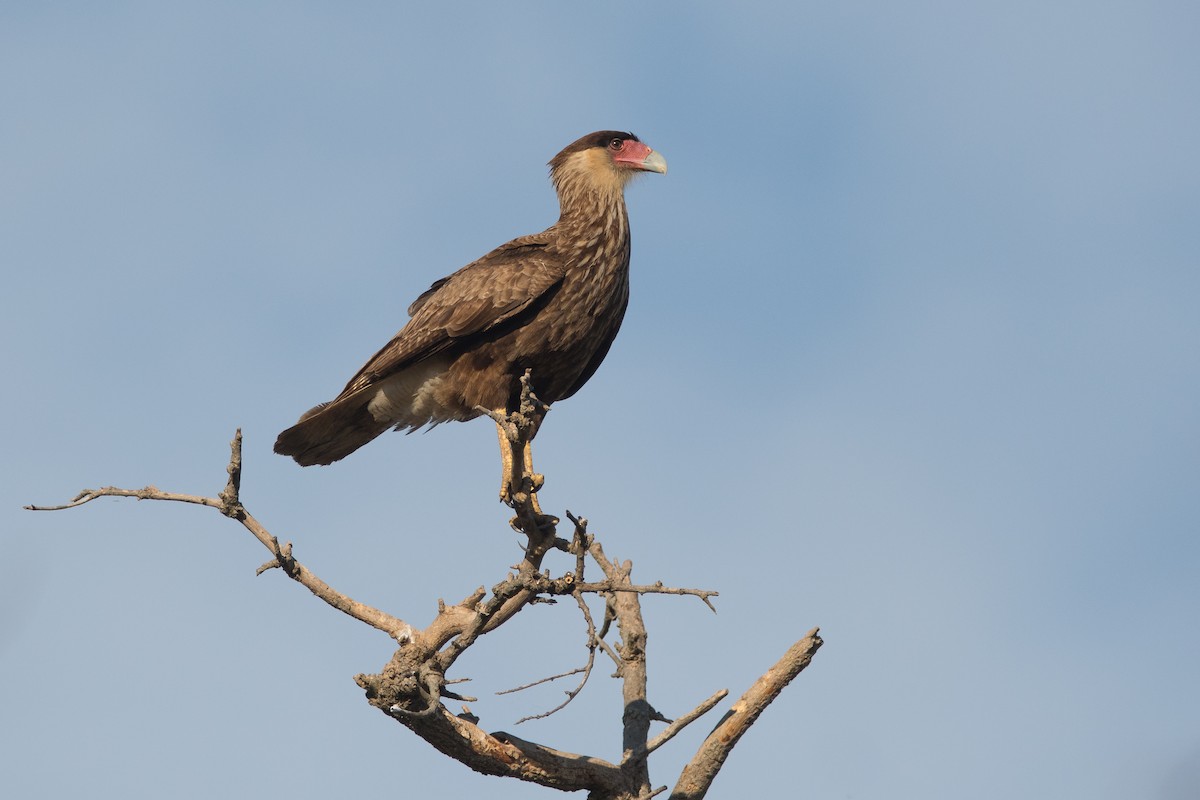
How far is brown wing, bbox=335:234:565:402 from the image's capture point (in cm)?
725

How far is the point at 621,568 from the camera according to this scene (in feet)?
19.9

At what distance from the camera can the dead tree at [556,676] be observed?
5.11 meters

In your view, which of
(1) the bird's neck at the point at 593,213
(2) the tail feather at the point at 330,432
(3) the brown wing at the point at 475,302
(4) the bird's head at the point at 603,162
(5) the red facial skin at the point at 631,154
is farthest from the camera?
(5) the red facial skin at the point at 631,154

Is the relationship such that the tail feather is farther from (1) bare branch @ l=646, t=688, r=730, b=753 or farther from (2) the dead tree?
(1) bare branch @ l=646, t=688, r=730, b=753

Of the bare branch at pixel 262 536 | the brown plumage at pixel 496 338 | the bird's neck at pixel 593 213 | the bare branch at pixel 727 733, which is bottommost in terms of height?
the bare branch at pixel 727 733

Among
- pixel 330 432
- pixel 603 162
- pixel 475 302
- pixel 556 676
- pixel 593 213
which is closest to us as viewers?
pixel 556 676

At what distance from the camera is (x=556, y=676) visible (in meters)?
5.26

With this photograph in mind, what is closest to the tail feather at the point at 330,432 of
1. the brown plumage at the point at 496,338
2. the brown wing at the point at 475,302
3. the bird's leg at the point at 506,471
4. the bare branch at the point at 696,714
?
the brown plumage at the point at 496,338

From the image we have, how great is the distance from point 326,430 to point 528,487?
7.18ft

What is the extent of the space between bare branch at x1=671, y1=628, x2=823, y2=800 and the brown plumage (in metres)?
2.35

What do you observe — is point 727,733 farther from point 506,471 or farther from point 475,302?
point 475,302

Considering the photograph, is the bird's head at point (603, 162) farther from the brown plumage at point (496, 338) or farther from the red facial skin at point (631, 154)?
the brown plumage at point (496, 338)

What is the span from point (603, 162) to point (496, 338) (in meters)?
1.91

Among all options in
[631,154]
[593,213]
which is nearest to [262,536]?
[593,213]
